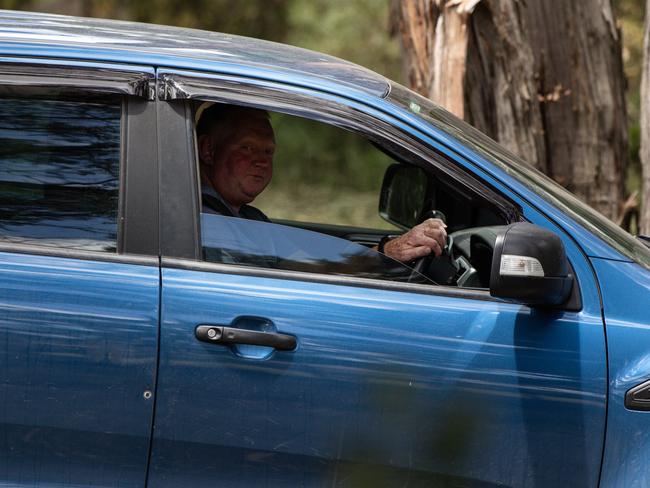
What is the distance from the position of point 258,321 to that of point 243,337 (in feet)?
0.23

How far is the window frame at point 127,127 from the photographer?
306cm

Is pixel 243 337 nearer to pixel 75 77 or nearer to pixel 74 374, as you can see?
pixel 74 374

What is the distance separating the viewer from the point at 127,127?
3121 mm

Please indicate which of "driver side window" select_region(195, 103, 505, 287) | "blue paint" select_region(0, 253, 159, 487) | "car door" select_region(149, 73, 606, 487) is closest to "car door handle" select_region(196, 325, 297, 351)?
"car door" select_region(149, 73, 606, 487)

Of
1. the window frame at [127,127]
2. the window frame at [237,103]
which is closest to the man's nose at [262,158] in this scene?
the window frame at [237,103]

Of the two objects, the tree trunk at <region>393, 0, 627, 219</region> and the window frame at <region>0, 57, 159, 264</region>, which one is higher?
the tree trunk at <region>393, 0, 627, 219</region>

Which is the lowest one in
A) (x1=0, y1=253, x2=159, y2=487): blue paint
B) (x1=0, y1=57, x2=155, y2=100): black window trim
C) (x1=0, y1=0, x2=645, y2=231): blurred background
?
(x1=0, y1=253, x2=159, y2=487): blue paint

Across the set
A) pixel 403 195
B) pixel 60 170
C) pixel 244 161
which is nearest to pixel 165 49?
pixel 60 170

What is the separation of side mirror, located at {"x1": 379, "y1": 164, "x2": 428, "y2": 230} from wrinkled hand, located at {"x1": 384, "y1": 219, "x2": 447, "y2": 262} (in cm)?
56

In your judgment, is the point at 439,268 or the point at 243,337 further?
the point at 439,268

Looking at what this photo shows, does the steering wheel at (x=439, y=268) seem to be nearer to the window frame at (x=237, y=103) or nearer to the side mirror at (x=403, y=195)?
the window frame at (x=237, y=103)

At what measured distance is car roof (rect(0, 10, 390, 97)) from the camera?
3.17m

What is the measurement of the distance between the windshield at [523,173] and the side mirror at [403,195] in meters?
0.51

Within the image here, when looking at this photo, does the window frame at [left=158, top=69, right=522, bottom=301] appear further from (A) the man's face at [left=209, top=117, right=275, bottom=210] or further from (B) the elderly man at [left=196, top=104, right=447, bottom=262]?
(A) the man's face at [left=209, top=117, right=275, bottom=210]
